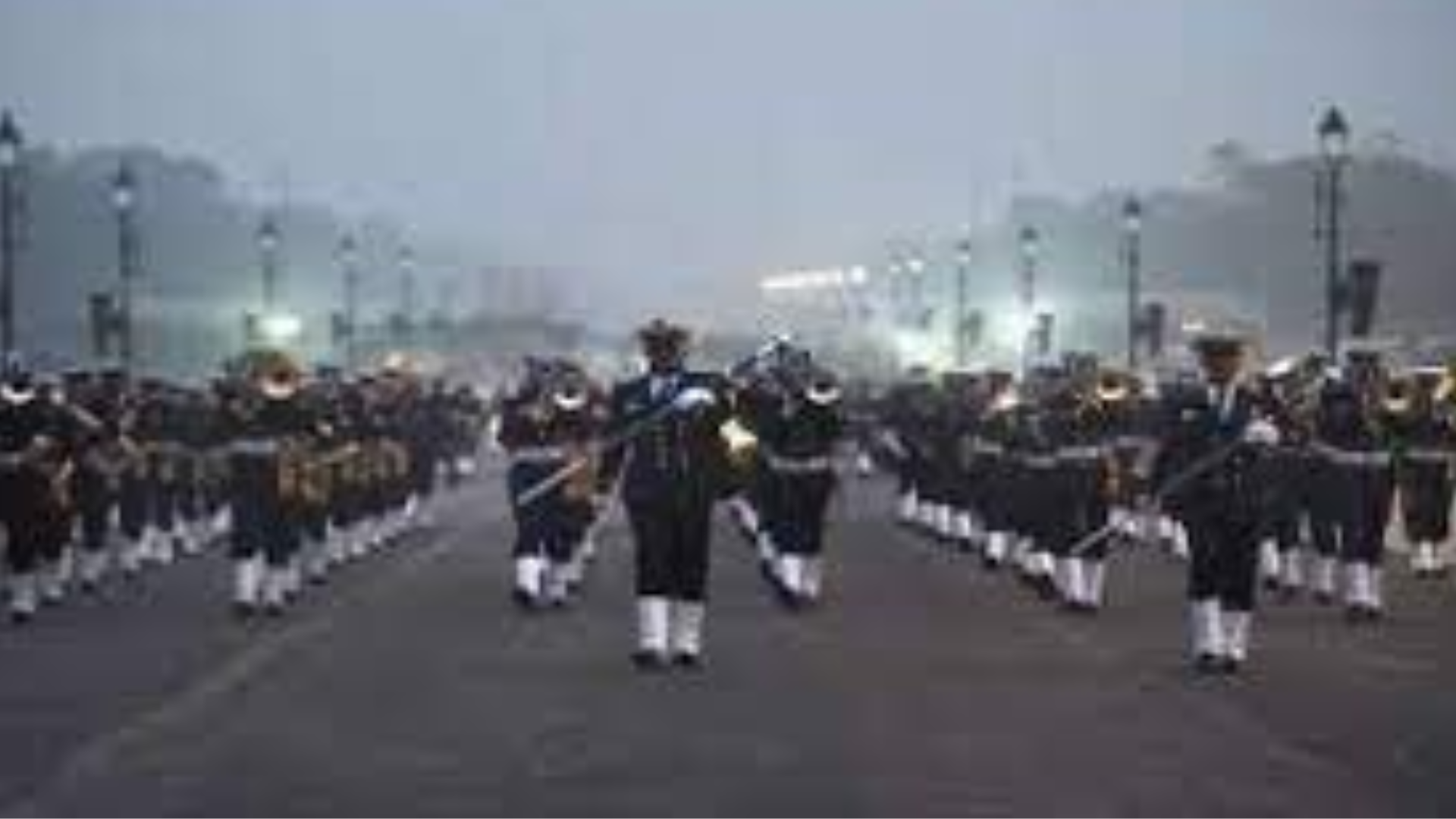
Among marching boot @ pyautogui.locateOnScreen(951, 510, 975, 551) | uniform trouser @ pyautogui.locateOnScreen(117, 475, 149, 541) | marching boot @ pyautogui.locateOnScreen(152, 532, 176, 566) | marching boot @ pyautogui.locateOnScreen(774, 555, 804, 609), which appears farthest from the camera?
marching boot @ pyautogui.locateOnScreen(951, 510, 975, 551)

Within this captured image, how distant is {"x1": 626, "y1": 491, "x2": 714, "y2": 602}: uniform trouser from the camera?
21719 mm

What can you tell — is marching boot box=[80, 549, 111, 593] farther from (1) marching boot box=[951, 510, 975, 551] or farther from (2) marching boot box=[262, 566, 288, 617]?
(1) marching boot box=[951, 510, 975, 551]

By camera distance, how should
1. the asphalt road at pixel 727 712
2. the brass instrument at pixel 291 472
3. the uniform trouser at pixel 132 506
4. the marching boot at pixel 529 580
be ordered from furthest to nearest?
1. the uniform trouser at pixel 132 506
2. the marching boot at pixel 529 580
3. the brass instrument at pixel 291 472
4. the asphalt road at pixel 727 712

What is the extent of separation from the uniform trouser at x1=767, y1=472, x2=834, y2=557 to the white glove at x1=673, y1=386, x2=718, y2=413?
20.8 feet

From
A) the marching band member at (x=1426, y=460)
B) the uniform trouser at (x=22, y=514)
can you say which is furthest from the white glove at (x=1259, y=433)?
the uniform trouser at (x=22, y=514)

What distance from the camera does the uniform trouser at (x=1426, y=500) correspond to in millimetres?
32719

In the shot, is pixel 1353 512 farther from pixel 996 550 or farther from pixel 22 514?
pixel 22 514

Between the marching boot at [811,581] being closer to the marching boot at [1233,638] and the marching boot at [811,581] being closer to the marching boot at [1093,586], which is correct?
the marching boot at [1093,586]

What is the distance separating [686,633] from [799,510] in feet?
20.8

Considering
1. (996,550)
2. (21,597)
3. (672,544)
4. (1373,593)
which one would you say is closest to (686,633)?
(672,544)

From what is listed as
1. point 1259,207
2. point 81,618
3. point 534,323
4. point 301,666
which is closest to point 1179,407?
point 301,666

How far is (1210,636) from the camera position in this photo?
21.7 m

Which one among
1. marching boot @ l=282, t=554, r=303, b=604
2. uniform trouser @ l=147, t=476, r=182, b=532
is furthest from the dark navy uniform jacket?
uniform trouser @ l=147, t=476, r=182, b=532

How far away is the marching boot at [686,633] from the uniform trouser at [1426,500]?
12.2 metres
